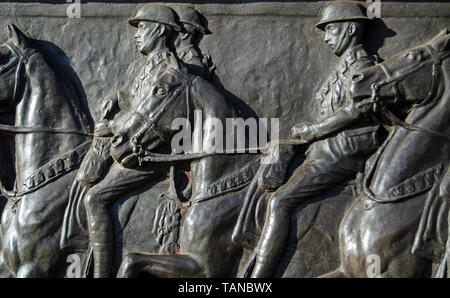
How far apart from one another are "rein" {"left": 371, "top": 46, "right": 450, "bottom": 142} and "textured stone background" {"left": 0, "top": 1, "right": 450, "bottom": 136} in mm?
296

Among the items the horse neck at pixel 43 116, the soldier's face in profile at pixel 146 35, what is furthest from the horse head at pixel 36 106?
the soldier's face in profile at pixel 146 35

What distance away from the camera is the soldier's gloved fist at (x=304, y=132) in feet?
A: 18.6

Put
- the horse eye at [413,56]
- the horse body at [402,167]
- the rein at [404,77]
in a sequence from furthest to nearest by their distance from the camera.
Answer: the horse eye at [413,56], the rein at [404,77], the horse body at [402,167]

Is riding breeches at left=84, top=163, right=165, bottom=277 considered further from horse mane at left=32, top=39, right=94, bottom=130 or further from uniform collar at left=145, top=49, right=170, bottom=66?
uniform collar at left=145, top=49, right=170, bottom=66

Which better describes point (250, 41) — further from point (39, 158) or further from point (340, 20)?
point (39, 158)

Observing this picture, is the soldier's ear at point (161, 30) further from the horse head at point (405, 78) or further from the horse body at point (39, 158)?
the horse head at point (405, 78)

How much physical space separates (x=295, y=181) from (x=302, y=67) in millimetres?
984

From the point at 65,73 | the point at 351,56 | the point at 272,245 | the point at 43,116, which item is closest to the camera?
the point at 272,245

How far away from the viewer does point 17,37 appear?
596 centimetres

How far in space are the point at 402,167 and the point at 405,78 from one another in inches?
28.0

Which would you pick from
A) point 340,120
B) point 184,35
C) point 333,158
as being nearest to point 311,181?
point 333,158

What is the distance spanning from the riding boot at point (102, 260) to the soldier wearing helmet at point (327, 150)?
1.15m

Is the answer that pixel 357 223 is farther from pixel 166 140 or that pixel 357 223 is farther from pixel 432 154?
pixel 166 140

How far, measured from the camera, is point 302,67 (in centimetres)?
590
